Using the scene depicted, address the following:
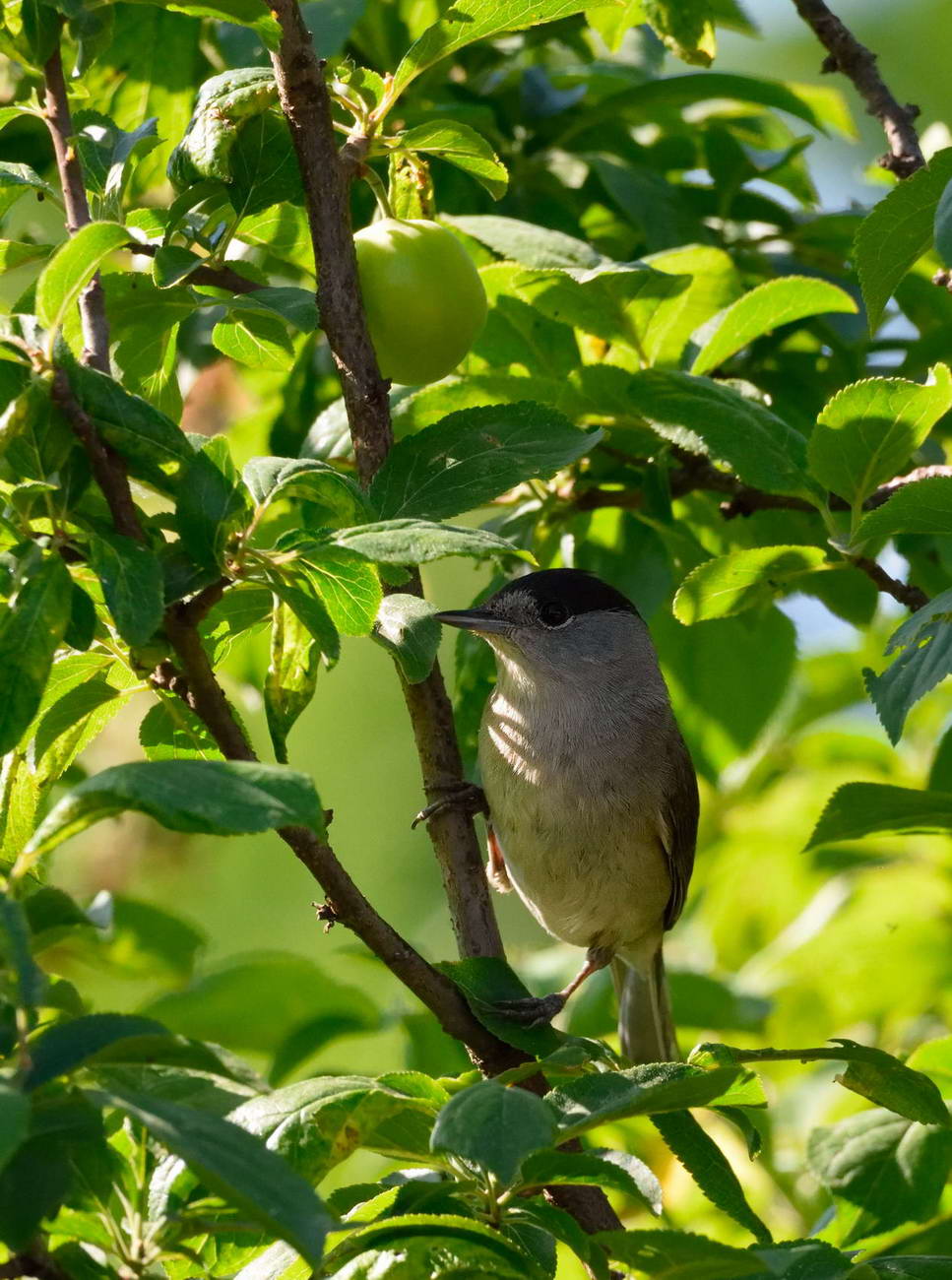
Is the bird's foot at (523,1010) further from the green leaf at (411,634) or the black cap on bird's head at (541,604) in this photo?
the black cap on bird's head at (541,604)

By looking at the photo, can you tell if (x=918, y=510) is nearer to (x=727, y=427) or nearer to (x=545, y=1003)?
(x=727, y=427)

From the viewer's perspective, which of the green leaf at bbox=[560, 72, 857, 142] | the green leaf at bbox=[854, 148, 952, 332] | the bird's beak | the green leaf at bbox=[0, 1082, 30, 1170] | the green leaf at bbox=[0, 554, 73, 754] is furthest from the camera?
the bird's beak

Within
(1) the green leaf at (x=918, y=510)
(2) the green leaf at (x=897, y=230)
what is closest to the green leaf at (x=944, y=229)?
(2) the green leaf at (x=897, y=230)

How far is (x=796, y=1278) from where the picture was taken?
1802 mm

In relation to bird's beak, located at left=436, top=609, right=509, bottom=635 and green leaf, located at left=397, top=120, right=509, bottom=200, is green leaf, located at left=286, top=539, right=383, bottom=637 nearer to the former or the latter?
green leaf, located at left=397, top=120, right=509, bottom=200

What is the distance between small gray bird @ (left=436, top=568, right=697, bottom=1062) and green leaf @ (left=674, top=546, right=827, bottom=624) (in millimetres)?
1207

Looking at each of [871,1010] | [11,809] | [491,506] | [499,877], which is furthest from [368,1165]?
[11,809]

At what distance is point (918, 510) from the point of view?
7.14ft

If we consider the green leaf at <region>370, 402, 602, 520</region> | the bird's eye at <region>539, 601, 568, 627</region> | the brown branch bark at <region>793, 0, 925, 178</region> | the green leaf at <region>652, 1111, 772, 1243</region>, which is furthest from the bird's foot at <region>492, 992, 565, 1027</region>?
the brown branch bark at <region>793, 0, 925, 178</region>

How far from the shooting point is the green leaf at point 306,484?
6.08 feet

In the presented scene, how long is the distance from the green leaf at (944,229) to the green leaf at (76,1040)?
1178 millimetres

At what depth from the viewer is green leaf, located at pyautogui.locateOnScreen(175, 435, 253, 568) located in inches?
70.9

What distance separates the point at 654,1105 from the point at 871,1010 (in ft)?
7.88

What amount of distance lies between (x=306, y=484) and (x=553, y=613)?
222cm
